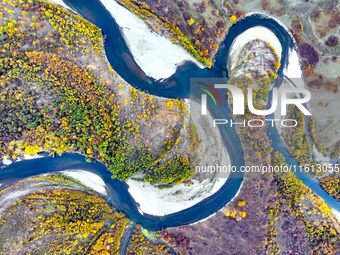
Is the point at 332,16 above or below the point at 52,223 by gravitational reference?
above

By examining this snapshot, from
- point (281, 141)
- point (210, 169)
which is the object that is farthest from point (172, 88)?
point (281, 141)

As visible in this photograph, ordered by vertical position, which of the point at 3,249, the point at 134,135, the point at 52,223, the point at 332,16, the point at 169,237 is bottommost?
the point at 3,249

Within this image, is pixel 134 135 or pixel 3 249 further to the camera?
pixel 134 135

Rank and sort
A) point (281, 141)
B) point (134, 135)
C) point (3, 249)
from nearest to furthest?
point (3, 249), point (134, 135), point (281, 141)

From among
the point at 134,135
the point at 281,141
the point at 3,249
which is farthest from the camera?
the point at 281,141

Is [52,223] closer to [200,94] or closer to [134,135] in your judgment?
[134,135]

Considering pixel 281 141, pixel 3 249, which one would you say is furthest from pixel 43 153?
pixel 281 141
